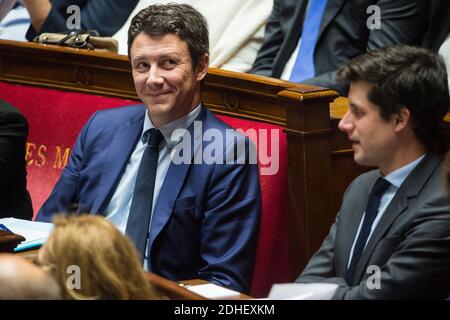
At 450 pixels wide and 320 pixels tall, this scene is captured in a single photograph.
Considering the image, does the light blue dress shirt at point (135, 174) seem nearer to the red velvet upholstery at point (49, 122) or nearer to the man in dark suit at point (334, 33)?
the red velvet upholstery at point (49, 122)

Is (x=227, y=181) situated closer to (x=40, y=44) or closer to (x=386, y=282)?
(x=386, y=282)

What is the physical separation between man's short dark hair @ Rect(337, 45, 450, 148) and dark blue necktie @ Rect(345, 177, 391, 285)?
3.6 inches

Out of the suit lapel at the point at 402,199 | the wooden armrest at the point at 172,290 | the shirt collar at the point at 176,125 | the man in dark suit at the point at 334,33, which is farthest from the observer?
the man in dark suit at the point at 334,33

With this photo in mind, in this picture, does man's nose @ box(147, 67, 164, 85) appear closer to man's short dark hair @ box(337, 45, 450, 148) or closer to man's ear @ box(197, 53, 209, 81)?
A: man's ear @ box(197, 53, 209, 81)

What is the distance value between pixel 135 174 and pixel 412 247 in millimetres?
586

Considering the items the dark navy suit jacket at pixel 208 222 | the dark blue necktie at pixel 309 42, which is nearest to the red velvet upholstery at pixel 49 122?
the dark navy suit jacket at pixel 208 222

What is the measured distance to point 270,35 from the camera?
2416 mm

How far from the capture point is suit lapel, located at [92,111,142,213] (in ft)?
5.56

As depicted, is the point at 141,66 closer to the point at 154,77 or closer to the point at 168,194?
the point at 154,77

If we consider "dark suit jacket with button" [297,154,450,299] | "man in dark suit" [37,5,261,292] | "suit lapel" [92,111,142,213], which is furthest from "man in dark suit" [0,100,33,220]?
"dark suit jacket with button" [297,154,450,299]

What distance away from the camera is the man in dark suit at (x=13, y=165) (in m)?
1.90

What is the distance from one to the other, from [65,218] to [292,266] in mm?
851

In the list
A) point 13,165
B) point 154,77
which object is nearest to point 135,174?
point 154,77
